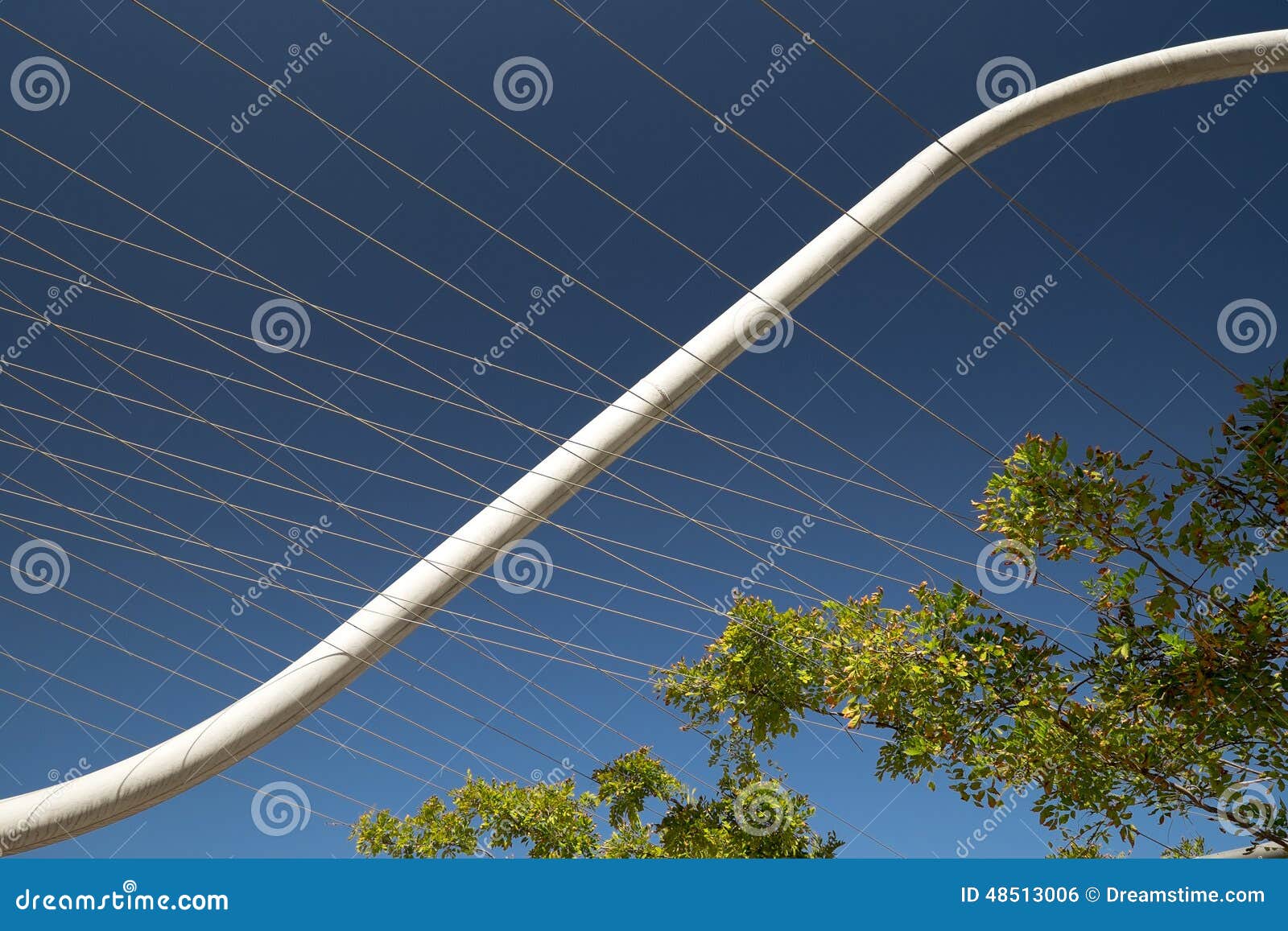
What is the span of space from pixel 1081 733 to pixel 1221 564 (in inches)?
62.8

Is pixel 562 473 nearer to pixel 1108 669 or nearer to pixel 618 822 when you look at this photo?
pixel 1108 669

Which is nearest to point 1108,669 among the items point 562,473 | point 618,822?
point 562,473

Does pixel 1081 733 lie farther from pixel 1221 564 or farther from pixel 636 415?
pixel 636 415

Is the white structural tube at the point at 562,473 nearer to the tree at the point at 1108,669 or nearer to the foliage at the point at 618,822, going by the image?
the tree at the point at 1108,669

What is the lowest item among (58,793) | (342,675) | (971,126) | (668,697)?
(58,793)

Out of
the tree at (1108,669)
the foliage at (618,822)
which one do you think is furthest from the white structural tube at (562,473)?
the foliage at (618,822)

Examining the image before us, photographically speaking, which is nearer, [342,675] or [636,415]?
[342,675]

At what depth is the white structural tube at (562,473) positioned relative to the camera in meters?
4.11

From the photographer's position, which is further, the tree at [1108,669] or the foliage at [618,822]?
the foliage at [618,822]

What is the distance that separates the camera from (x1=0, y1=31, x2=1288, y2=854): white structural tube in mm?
4105

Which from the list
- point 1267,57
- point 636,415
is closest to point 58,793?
point 636,415

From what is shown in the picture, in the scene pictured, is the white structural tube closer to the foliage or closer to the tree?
the tree

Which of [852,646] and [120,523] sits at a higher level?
[852,646]

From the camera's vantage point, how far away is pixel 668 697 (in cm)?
1097
